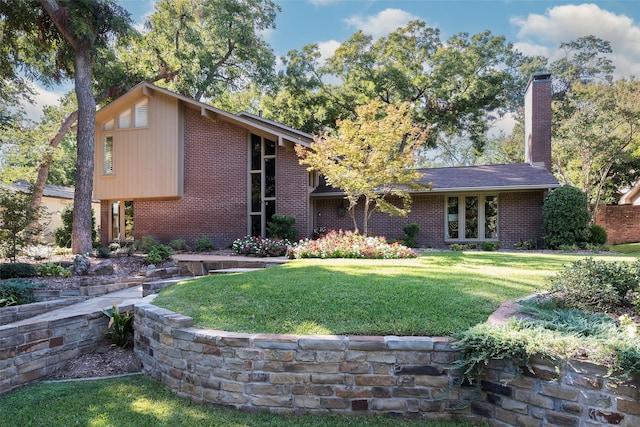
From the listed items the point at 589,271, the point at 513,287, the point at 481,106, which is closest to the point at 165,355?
the point at 513,287

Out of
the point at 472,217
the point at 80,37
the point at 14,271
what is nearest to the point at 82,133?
the point at 80,37

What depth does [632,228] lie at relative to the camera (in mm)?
16578

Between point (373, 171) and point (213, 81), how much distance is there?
1363cm

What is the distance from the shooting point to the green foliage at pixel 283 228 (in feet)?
40.4

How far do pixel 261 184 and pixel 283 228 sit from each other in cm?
218

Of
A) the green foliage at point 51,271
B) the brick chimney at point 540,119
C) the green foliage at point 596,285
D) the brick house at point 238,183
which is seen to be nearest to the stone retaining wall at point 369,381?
the green foliage at point 596,285

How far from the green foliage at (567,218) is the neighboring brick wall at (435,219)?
1.02 metres

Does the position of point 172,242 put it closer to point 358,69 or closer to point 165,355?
point 165,355

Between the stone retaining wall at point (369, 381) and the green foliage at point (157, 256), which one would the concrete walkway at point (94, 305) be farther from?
the green foliage at point (157, 256)

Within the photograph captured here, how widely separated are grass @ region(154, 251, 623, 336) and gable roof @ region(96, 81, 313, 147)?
25.1ft

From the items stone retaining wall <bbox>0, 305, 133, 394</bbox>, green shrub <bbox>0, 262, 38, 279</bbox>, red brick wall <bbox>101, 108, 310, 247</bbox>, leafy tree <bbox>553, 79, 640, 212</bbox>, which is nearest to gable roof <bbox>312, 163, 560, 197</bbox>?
red brick wall <bbox>101, 108, 310, 247</bbox>

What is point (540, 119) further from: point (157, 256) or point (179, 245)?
point (157, 256)

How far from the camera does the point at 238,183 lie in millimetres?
13711

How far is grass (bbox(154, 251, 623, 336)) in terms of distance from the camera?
3.57 m
